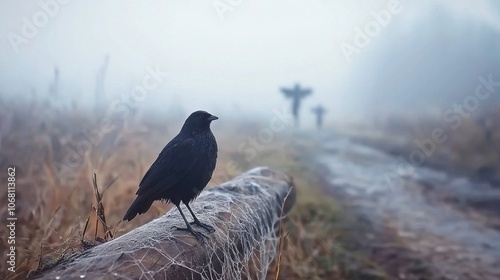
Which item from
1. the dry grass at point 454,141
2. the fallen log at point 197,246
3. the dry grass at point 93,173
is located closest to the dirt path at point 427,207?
the dry grass at point 454,141

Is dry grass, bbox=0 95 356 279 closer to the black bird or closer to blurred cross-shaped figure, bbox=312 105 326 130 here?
blurred cross-shaped figure, bbox=312 105 326 130

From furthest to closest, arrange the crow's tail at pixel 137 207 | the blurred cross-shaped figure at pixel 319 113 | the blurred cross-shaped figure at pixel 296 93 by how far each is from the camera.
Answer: the blurred cross-shaped figure at pixel 319 113 → the blurred cross-shaped figure at pixel 296 93 → the crow's tail at pixel 137 207

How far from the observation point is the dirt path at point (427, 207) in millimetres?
2596

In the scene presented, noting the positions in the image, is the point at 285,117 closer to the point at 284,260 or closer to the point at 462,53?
the point at 284,260

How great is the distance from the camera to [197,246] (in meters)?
1.24

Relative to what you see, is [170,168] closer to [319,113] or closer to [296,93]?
[296,93]

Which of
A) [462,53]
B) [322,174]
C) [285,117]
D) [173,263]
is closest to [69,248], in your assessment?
[173,263]

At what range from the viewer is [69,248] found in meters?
1.20

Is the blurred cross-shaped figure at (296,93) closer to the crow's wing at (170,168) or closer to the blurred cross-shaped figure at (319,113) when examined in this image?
the blurred cross-shaped figure at (319,113)

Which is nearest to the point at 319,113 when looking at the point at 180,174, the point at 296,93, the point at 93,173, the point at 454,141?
the point at 296,93

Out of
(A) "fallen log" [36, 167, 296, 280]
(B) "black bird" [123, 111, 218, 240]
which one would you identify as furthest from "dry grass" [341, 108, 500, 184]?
(B) "black bird" [123, 111, 218, 240]

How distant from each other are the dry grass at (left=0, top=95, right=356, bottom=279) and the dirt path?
12.7 inches

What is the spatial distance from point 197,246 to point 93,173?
44.9 inches

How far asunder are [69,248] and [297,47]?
1.89m
